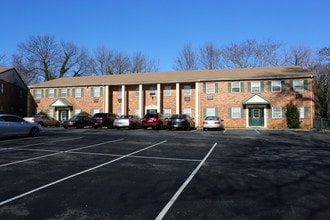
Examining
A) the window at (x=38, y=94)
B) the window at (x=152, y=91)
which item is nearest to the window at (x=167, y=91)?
the window at (x=152, y=91)

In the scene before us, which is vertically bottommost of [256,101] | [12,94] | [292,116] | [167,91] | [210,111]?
[292,116]

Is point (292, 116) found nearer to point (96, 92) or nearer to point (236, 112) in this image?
point (236, 112)

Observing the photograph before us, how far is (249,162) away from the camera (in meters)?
8.12

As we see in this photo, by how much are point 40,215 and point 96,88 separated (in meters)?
30.5

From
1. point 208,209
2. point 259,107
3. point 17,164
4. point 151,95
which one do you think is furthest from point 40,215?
point 151,95

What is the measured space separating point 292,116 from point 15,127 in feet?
76.6

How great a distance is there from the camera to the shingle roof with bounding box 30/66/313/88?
2761cm

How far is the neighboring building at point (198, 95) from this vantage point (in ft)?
87.8

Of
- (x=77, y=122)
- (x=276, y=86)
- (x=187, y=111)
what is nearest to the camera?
(x=77, y=122)

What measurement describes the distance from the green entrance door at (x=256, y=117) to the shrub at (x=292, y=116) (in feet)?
8.13

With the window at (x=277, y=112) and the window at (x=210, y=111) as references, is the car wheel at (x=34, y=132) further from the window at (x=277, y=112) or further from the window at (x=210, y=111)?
the window at (x=277, y=112)

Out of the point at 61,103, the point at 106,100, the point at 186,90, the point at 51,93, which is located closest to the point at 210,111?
the point at 186,90

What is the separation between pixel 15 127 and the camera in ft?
47.9

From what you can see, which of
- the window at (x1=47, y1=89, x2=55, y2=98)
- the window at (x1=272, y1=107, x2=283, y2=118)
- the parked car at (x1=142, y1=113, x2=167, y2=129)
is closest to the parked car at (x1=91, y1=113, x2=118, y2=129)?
the parked car at (x1=142, y1=113, x2=167, y2=129)
